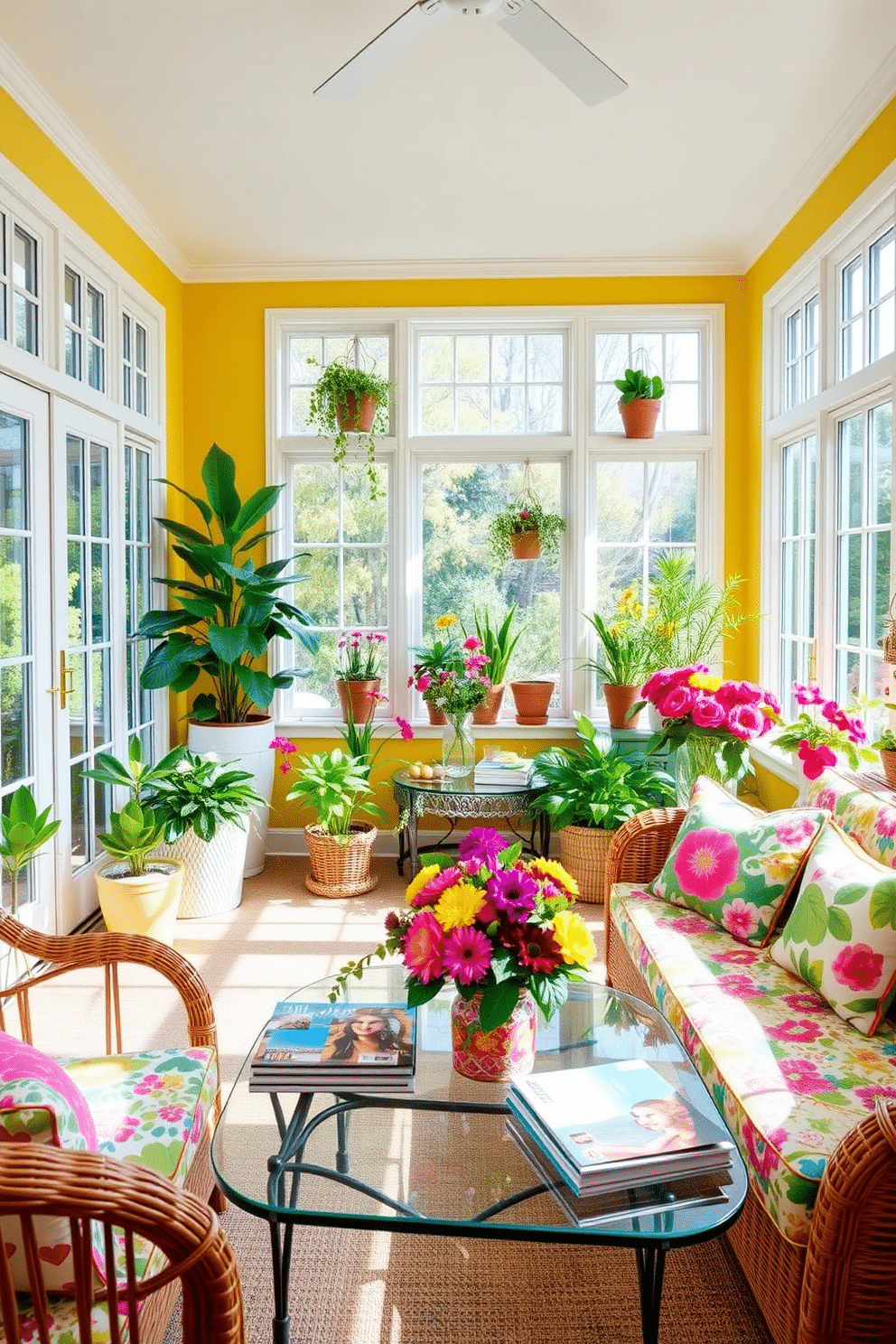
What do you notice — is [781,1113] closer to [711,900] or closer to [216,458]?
[711,900]

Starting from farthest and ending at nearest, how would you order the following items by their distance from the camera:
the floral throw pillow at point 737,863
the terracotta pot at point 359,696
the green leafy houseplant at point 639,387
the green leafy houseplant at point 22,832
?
the terracotta pot at point 359,696 < the green leafy houseplant at point 639,387 < the green leafy houseplant at point 22,832 < the floral throw pillow at point 737,863

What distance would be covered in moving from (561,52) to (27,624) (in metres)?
2.44

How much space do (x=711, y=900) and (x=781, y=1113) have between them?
3.22 feet

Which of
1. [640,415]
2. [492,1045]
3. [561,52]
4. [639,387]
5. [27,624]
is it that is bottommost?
[492,1045]

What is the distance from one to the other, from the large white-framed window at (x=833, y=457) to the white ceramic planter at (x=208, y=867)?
2552mm

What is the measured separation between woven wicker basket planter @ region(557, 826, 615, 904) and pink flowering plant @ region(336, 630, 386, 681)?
1.30m

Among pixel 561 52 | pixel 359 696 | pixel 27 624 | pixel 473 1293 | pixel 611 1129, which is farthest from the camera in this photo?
pixel 359 696

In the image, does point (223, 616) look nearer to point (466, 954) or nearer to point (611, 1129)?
point (466, 954)

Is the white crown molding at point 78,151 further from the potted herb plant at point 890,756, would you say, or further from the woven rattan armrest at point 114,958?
the potted herb plant at point 890,756

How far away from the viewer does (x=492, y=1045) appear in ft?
5.74

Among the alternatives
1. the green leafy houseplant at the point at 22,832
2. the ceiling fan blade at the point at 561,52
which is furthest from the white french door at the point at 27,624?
the ceiling fan blade at the point at 561,52

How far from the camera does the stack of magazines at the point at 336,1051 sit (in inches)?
66.3

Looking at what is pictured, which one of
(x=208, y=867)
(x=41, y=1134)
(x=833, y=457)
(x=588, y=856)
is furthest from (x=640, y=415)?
(x=41, y=1134)

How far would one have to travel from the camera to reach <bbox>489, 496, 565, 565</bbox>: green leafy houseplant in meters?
4.80
